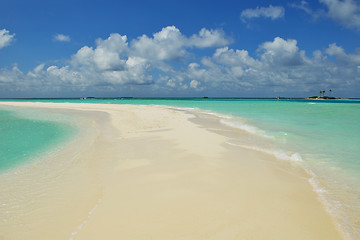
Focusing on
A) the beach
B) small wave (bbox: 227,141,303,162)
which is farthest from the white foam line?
small wave (bbox: 227,141,303,162)

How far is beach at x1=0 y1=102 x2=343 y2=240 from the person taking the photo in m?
3.12

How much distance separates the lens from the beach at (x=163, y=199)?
3.12m

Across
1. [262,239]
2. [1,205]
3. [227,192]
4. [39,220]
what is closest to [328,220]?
[262,239]

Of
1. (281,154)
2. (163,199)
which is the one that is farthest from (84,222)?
(281,154)

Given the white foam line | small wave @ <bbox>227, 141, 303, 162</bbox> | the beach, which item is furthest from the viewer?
small wave @ <bbox>227, 141, 303, 162</bbox>

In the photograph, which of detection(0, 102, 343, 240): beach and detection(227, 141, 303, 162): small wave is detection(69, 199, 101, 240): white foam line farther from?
detection(227, 141, 303, 162): small wave

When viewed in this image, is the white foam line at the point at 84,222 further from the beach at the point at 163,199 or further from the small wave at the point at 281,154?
the small wave at the point at 281,154

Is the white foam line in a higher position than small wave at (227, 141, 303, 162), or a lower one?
lower

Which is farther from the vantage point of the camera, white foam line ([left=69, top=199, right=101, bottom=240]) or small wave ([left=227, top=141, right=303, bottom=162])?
small wave ([left=227, top=141, right=303, bottom=162])

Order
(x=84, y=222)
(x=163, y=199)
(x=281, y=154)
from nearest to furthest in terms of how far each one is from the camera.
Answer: (x=84, y=222)
(x=163, y=199)
(x=281, y=154)

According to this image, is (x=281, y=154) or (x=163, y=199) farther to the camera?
(x=281, y=154)

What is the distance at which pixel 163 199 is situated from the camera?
4.02 meters

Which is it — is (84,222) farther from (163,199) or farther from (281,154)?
(281,154)

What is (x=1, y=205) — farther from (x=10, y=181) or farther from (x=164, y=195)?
(x=164, y=195)
